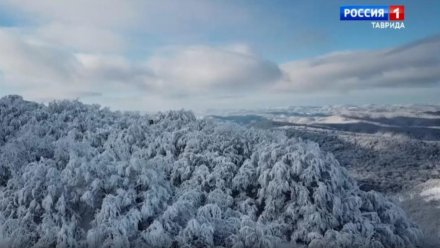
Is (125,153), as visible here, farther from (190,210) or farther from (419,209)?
(419,209)

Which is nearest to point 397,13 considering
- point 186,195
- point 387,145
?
point 186,195

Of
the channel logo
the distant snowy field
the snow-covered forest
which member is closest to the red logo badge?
the channel logo

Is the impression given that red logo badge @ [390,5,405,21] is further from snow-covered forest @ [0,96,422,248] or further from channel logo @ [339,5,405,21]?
snow-covered forest @ [0,96,422,248]

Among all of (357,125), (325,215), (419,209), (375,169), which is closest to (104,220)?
(325,215)

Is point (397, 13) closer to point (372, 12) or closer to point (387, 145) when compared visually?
point (372, 12)

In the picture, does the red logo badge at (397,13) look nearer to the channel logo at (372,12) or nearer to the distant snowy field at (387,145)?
the channel logo at (372,12)

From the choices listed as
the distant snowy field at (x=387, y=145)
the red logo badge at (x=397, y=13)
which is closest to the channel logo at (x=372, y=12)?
the red logo badge at (x=397, y=13)
